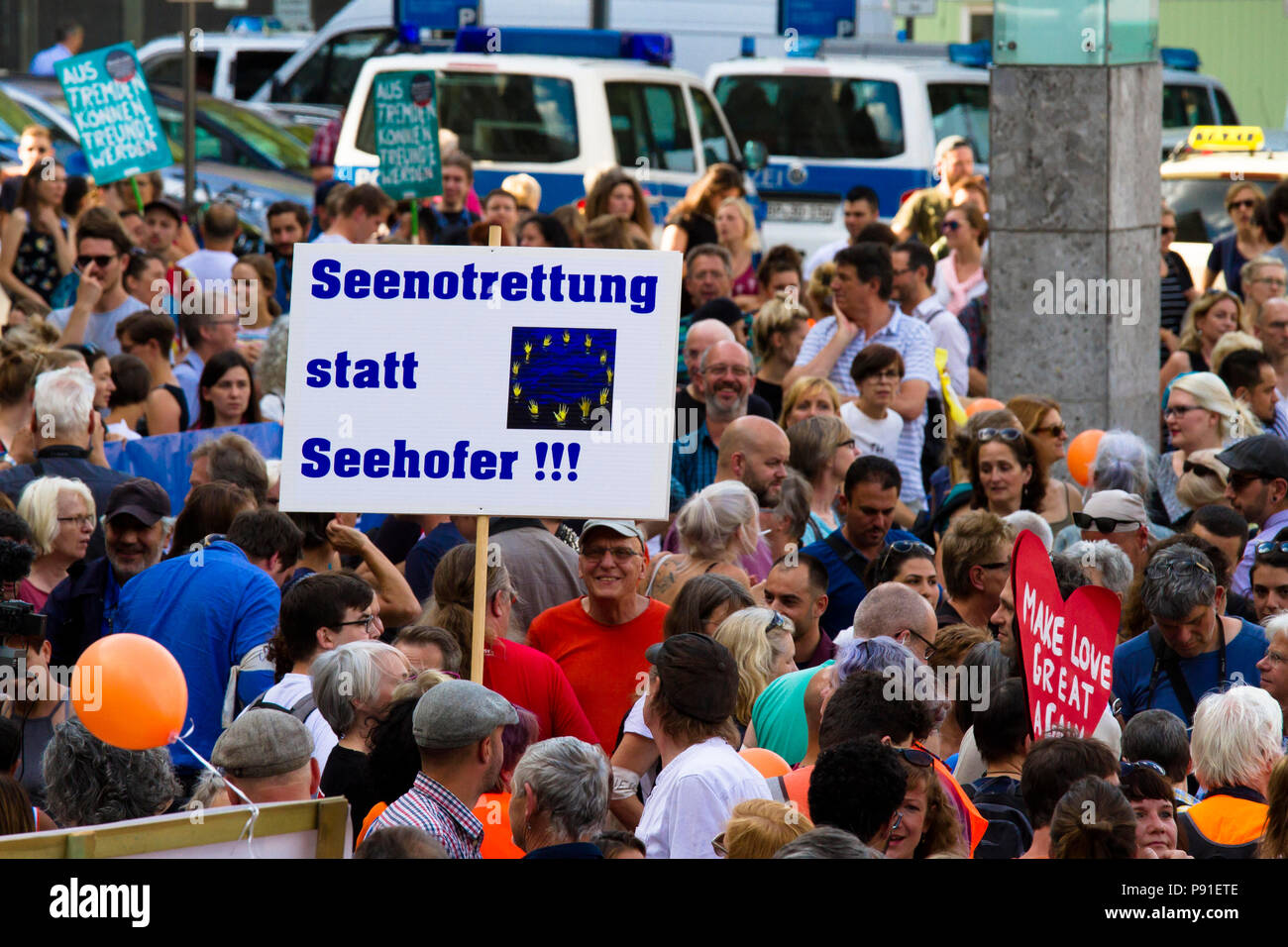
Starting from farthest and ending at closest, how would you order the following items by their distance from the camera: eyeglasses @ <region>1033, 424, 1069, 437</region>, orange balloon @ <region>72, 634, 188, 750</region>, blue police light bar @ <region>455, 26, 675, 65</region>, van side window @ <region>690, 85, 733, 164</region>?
blue police light bar @ <region>455, 26, 675, 65</region>, van side window @ <region>690, 85, 733, 164</region>, eyeglasses @ <region>1033, 424, 1069, 437</region>, orange balloon @ <region>72, 634, 188, 750</region>

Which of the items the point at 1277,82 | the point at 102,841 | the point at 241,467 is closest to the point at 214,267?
the point at 241,467

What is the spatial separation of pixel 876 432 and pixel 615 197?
4.58m

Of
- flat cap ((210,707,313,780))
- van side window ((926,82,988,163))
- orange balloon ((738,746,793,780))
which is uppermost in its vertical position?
van side window ((926,82,988,163))

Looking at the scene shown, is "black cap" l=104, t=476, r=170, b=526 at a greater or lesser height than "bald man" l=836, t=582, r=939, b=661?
greater

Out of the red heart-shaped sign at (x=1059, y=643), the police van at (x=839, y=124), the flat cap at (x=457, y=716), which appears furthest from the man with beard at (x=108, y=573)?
the police van at (x=839, y=124)

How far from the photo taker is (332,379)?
534 centimetres

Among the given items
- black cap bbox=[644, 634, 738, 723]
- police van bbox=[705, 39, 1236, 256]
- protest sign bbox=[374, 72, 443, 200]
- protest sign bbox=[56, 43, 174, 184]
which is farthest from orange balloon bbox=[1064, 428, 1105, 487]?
police van bbox=[705, 39, 1236, 256]

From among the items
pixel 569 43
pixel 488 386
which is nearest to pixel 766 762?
pixel 488 386

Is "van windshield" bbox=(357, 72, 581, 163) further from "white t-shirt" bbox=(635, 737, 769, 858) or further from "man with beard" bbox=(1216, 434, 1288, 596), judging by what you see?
"white t-shirt" bbox=(635, 737, 769, 858)

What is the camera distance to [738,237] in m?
12.7

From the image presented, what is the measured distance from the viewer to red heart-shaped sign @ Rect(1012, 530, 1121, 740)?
473 cm

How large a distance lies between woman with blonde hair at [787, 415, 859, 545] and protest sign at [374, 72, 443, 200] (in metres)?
5.46

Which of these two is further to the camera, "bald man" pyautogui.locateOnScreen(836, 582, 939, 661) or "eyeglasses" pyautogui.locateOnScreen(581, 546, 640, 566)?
"eyeglasses" pyautogui.locateOnScreen(581, 546, 640, 566)

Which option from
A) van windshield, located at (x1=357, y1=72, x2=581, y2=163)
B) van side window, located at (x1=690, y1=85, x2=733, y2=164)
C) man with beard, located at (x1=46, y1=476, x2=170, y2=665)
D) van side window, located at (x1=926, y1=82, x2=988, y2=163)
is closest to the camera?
man with beard, located at (x1=46, y1=476, x2=170, y2=665)
